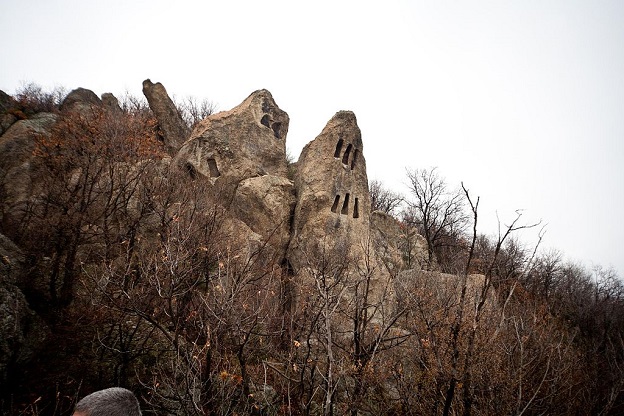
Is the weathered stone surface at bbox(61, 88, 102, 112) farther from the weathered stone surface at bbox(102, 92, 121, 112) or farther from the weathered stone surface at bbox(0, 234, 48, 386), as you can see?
the weathered stone surface at bbox(0, 234, 48, 386)

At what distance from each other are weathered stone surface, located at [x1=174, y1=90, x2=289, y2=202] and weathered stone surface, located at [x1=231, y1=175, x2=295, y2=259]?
739mm

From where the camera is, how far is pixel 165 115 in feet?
66.8

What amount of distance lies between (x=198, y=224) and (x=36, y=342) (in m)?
4.58

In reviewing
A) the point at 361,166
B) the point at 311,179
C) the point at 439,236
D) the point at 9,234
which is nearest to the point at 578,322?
the point at 439,236

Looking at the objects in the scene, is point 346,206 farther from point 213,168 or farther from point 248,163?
point 213,168

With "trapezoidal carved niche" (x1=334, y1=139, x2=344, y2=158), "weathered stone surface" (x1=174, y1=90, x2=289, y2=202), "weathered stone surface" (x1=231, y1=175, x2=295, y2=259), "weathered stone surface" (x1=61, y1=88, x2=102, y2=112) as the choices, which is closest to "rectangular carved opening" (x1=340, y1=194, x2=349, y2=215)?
"trapezoidal carved niche" (x1=334, y1=139, x2=344, y2=158)

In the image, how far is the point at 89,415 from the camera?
6.04 ft

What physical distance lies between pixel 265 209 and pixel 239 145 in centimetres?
479

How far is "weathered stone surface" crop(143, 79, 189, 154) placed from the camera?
19.9 m

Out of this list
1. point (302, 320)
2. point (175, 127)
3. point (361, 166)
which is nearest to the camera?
point (302, 320)

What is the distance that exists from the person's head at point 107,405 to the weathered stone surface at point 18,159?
48.4 feet

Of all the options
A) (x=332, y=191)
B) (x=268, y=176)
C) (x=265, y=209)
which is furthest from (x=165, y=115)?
(x=332, y=191)

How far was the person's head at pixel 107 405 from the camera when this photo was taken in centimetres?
184

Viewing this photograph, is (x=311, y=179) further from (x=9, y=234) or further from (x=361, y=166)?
(x=9, y=234)
